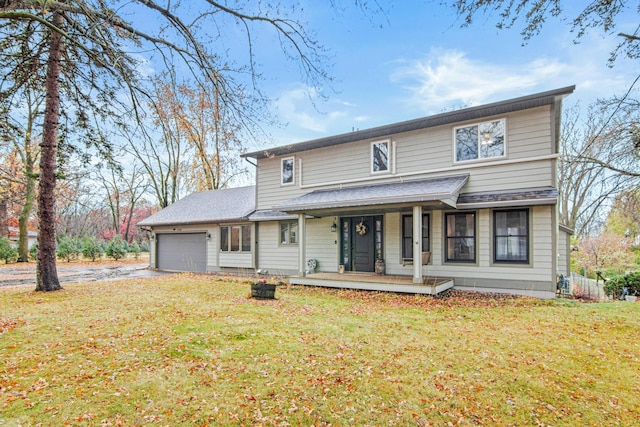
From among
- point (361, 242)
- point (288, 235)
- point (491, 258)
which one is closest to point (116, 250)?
point (288, 235)

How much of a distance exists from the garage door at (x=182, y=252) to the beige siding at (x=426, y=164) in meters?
4.69

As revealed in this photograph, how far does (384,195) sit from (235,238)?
8.26 m

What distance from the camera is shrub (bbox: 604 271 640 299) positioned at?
35.1ft

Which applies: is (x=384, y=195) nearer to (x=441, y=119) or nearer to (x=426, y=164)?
(x=426, y=164)

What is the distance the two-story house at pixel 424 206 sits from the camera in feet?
29.1

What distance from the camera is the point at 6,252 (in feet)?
68.2

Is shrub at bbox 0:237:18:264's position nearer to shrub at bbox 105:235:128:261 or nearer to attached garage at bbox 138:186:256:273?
shrub at bbox 105:235:128:261

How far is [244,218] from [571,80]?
39.5ft

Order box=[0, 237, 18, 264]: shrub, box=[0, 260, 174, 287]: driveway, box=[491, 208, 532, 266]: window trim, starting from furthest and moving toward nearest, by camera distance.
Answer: box=[0, 237, 18, 264]: shrub < box=[0, 260, 174, 287]: driveway < box=[491, 208, 532, 266]: window trim

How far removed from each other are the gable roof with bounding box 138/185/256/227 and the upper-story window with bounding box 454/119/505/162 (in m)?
8.90

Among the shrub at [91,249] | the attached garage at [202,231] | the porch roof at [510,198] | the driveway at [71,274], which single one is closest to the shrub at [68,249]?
the shrub at [91,249]

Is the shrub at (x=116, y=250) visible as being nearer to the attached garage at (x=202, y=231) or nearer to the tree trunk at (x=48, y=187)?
the attached garage at (x=202, y=231)

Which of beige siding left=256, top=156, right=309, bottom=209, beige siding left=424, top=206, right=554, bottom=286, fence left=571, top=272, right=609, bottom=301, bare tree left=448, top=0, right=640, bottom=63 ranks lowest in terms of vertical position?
fence left=571, top=272, right=609, bottom=301

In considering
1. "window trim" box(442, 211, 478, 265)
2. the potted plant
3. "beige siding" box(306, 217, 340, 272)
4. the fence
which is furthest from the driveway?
the fence
